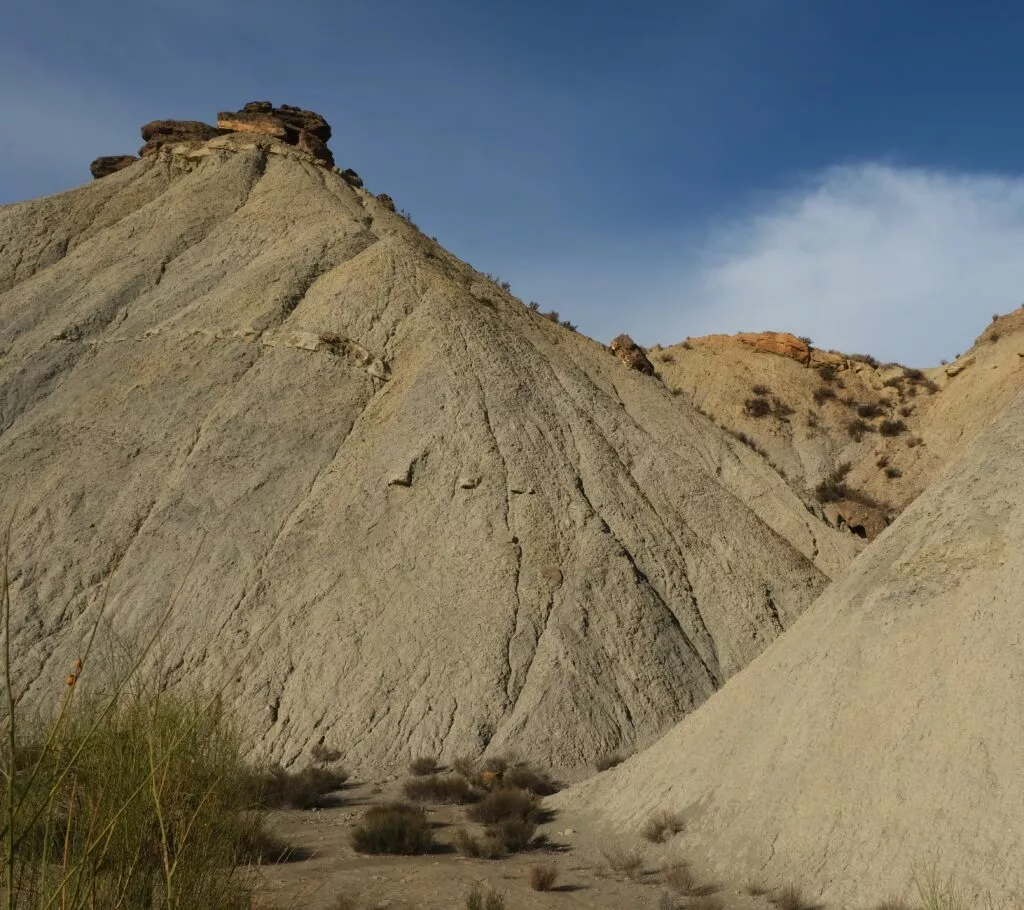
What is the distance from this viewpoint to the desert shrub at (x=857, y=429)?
41125 millimetres

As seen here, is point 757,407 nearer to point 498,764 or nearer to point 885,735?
point 498,764

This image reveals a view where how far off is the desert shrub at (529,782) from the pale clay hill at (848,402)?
19.6 m

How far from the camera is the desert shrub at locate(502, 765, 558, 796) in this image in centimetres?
1608

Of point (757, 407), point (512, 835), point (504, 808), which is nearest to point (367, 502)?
point (504, 808)

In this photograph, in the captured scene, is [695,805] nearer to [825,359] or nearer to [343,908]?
[343,908]

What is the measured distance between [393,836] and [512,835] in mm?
1598

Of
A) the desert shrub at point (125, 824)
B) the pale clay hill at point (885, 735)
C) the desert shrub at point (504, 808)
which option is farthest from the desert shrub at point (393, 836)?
the desert shrub at point (125, 824)

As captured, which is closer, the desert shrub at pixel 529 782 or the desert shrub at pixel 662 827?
the desert shrub at pixel 662 827

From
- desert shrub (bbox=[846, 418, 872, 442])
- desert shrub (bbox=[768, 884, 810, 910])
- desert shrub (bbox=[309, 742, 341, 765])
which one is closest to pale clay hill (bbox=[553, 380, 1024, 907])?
desert shrub (bbox=[768, 884, 810, 910])

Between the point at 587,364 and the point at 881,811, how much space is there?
2337cm

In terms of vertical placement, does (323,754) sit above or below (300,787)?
above

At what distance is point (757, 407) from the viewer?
42.8 meters

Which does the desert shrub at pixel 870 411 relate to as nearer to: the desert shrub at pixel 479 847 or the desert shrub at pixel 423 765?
the desert shrub at pixel 423 765

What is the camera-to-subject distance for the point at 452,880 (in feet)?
36.3
